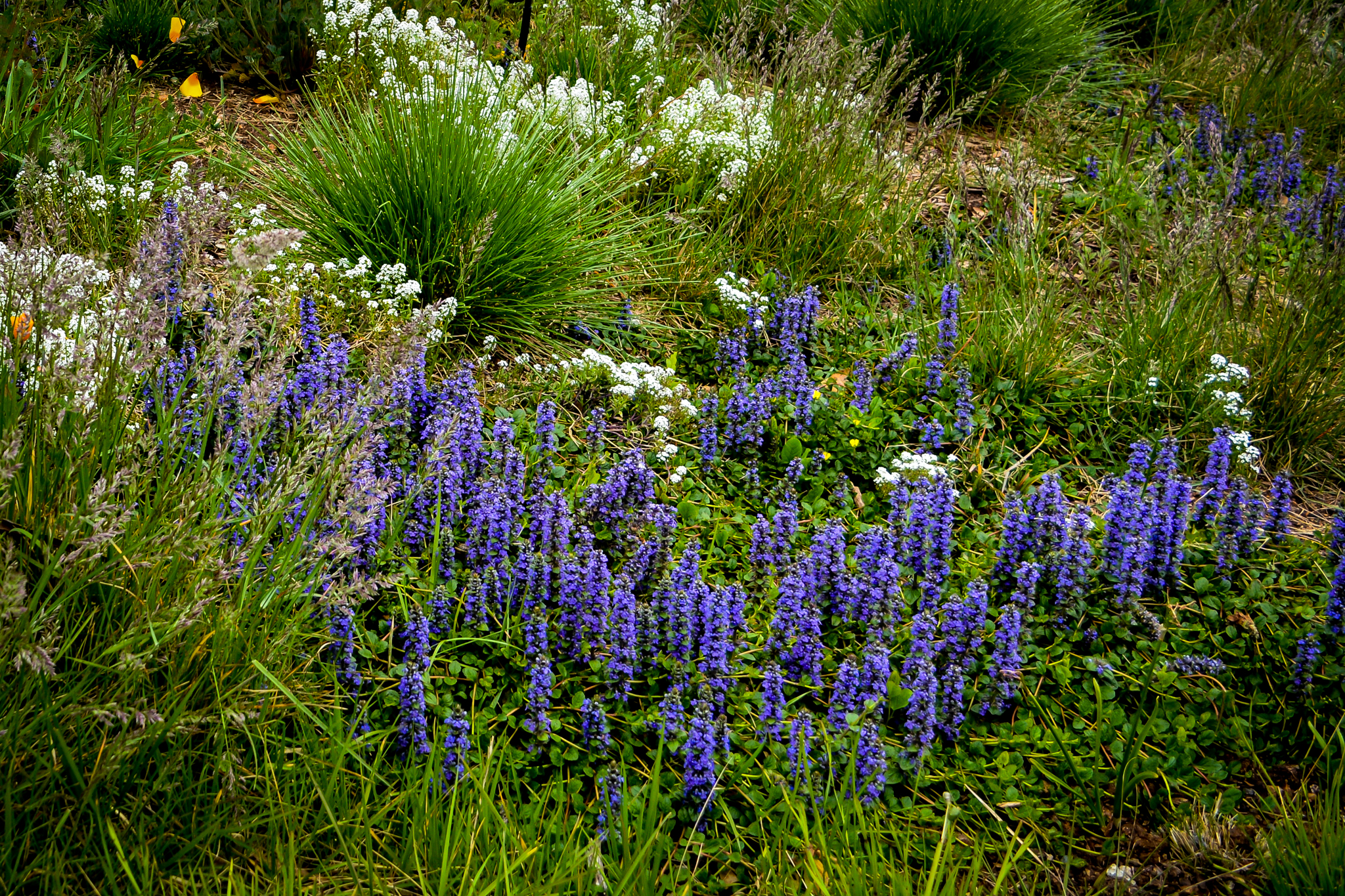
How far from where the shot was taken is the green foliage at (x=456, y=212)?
4168 millimetres

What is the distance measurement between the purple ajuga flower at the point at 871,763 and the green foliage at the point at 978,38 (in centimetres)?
482

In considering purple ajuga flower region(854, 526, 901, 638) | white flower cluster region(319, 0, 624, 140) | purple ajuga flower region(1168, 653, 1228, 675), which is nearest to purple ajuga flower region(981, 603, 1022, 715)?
purple ajuga flower region(854, 526, 901, 638)

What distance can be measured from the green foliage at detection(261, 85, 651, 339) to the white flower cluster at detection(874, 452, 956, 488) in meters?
1.56

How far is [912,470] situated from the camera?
3.61m

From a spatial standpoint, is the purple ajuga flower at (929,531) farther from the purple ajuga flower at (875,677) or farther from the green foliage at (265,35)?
the green foliage at (265,35)

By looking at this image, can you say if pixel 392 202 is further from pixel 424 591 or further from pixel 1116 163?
pixel 1116 163

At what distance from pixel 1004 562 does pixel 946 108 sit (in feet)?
13.9

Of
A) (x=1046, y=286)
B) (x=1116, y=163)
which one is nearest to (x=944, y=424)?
(x=1046, y=286)

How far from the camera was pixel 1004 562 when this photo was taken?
337 cm

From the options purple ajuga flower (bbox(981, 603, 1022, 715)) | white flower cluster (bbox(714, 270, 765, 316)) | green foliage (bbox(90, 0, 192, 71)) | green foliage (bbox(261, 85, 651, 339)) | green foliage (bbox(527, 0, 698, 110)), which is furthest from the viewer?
green foliage (bbox(527, 0, 698, 110))

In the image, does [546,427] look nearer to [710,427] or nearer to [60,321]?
[710,427]

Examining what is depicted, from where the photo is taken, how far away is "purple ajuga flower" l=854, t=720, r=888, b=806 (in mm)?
2604

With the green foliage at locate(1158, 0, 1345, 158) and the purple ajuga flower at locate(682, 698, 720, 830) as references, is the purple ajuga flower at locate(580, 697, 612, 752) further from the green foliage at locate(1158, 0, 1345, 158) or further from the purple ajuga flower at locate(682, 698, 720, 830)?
the green foliage at locate(1158, 0, 1345, 158)

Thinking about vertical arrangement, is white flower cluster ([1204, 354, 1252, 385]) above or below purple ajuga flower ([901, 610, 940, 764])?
above
